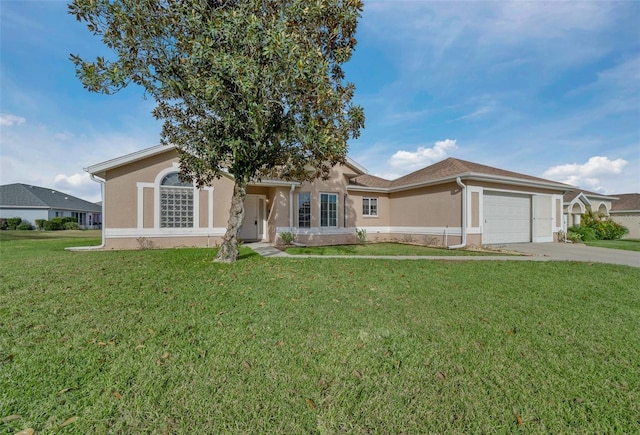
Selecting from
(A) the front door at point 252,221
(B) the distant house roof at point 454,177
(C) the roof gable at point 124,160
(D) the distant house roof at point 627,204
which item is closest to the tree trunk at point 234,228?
(C) the roof gable at point 124,160

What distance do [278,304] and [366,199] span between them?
12.6 meters

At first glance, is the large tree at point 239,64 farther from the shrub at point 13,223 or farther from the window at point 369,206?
the shrub at point 13,223

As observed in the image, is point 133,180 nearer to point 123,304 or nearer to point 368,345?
point 123,304

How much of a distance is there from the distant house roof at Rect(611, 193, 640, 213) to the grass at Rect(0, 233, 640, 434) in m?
28.4

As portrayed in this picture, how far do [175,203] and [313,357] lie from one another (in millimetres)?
11524

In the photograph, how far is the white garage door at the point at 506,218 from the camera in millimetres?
13750

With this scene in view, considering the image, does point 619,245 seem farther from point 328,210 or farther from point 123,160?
point 123,160

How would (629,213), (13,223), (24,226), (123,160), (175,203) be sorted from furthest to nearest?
(24,226), (13,223), (629,213), (175,203), (123,160)

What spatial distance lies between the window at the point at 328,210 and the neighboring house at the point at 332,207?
55 millimetres

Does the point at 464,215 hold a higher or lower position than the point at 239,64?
lower

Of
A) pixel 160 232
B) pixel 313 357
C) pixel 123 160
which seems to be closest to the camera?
pixel 313 357

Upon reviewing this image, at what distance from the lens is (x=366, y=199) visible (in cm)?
1652

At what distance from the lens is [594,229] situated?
19.0 metres

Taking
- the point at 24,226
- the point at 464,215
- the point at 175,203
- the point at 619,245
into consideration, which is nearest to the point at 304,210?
the point at 175,203
